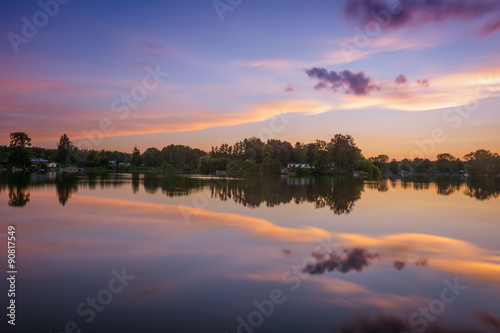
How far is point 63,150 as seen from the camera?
129375mm

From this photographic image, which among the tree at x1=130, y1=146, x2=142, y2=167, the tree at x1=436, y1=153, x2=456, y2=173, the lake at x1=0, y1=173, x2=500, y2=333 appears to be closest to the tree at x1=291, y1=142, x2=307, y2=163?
the tree at x1=130, y1=146, x2=142, y2=167

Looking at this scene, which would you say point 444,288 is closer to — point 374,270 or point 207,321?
point 374,270

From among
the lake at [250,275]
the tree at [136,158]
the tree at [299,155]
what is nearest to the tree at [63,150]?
the tree at [136,158]

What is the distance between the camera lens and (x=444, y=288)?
7.26 meters

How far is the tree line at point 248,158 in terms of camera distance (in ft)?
338

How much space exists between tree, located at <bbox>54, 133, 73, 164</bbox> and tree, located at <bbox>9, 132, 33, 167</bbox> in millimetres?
40704

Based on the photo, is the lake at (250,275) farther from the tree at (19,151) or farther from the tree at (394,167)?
the tree at (394,167)

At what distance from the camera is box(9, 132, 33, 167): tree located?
265 feet

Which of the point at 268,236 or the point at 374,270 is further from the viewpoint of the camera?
the point at 268,236

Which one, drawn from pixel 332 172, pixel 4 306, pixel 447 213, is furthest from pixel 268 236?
pixel 332 172

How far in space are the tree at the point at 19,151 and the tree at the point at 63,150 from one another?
40.7 meters

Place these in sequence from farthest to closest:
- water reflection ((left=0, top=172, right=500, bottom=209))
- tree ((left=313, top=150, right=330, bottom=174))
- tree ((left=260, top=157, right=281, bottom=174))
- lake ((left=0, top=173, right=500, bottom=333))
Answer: tree ((left=260, top=157, right=281, bottom=174)) → tree ((left=313, top=150, right=330, bottom=174)) → water reflection ((left=0, top=172, right=500, bottom=209)) → lake ((left=0, top=173, right=500, bottom=333))

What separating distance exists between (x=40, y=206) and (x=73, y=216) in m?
4.40

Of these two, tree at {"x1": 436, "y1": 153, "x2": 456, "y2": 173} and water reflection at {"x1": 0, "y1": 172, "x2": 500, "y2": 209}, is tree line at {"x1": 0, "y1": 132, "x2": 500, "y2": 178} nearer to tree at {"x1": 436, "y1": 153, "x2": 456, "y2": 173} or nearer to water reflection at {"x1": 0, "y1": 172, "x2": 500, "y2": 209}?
tree at {"x1": 436, "y1": 153, "x2": 456, "y2": 173}
